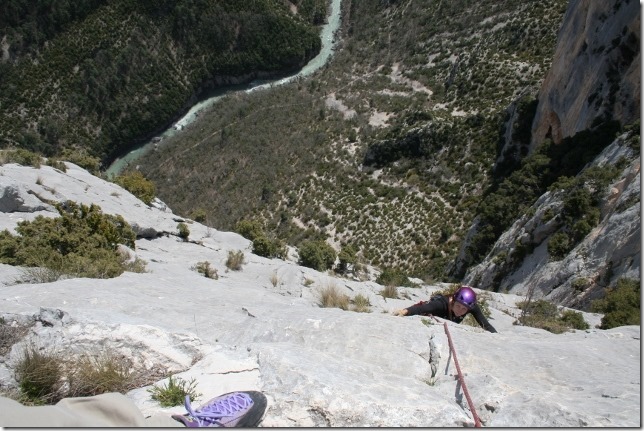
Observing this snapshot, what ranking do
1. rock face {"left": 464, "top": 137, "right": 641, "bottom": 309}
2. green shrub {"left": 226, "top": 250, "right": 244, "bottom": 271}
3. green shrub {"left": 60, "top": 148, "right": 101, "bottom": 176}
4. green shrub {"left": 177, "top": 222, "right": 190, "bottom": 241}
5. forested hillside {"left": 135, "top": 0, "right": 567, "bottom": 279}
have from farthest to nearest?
forested hillside {"left": 135, "top": 0, "right": 567, "bottom": 279} → green shrub {"left": 60, "top": 148, "right": 101, "bottom": 176} → green shrub {"left": 177, "top": 222, "right": 190, "bottom": 241} → green shrub {"left": 226, "top": 250, "right": 244, "bottom": 271} → rock face {"left": 464, "top": 137, "right": 641, "bottom": 309}

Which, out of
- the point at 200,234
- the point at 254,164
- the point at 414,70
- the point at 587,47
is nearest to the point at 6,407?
the point at 200,234

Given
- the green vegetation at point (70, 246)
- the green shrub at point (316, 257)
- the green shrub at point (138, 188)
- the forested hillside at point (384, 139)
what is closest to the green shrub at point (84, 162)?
the green shrub at point (138, 188)

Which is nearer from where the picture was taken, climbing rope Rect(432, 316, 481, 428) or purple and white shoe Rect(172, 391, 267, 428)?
purple and white shoe Rect(172, 391, 267, 428)

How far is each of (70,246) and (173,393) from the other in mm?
8516

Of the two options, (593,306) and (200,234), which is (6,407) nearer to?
(593,306)

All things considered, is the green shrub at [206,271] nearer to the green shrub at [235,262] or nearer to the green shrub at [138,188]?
the green shrub at [235,262]

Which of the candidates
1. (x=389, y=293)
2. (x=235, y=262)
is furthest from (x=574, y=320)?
(x=235, y=262)

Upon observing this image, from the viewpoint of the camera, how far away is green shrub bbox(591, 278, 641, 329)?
1084cm

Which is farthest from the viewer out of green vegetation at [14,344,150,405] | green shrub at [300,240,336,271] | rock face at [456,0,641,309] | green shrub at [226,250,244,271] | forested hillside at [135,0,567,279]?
forested hillside at [135,0,567,279]

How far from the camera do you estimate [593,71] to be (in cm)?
2581

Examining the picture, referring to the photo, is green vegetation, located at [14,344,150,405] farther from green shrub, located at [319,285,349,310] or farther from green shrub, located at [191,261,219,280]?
green shrub, located at [191,261,219,280]

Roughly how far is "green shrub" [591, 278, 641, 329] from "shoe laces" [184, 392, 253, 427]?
973 centimetres

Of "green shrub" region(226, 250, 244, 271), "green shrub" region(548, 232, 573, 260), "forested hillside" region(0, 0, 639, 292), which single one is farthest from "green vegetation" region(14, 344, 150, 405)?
"green shrub" region(548, 232, 573, 260)

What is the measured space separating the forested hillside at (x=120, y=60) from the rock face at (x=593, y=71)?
226 feet
